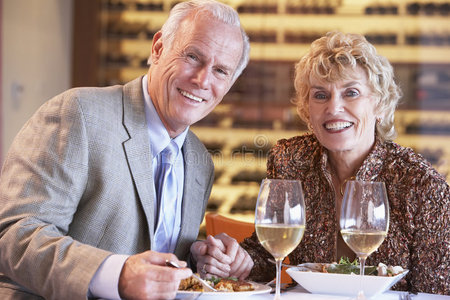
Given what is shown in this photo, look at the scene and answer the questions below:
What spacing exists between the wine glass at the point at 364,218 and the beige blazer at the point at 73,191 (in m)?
0.55

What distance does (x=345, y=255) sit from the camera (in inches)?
78.9

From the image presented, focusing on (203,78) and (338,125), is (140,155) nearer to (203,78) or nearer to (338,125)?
(203,78)

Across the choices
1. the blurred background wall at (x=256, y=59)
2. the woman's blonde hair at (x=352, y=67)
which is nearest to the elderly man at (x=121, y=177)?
the woman's blonde hair at (x=352, y=67)

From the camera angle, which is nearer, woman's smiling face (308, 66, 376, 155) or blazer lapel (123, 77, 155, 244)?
blazer lapel (123, 77, 155, 244)

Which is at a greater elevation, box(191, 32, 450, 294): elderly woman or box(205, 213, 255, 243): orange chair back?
box(191, 32, 450, 294): elderly woman

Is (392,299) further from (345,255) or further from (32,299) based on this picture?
(32,299)

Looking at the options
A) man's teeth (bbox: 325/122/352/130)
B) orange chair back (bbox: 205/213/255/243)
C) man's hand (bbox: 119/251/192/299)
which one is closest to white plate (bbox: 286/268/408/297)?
man's hand (bbox: 119/251/192/299)

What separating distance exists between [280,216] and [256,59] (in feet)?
13.7

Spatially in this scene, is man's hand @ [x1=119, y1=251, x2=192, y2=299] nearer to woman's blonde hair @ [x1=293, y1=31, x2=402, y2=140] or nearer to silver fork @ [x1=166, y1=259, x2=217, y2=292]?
silver fork @ [x1=166, y1=259, x2=217, y2=292]

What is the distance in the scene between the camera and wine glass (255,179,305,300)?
1.22 m

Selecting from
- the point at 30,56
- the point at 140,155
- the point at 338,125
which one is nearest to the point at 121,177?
the point at 140,155

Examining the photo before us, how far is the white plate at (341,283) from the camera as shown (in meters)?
1.38

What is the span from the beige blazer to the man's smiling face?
0.10 meters

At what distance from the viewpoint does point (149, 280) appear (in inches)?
49.9
